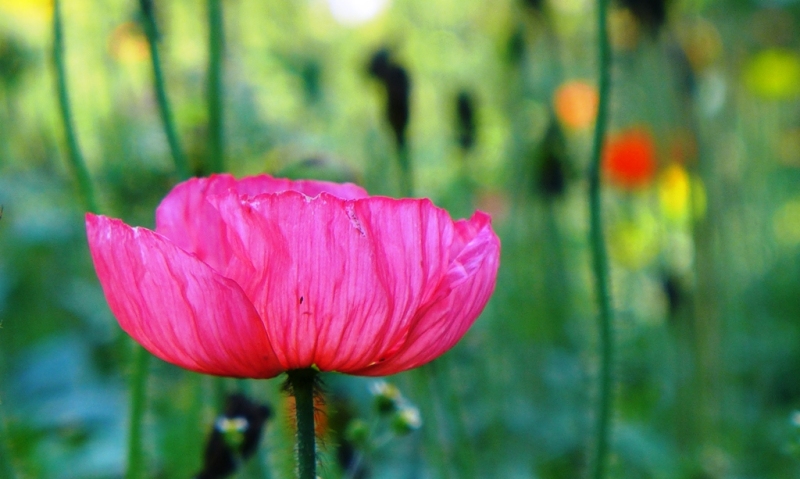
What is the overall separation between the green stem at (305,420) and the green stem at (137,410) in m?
0.25

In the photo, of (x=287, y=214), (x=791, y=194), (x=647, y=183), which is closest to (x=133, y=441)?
(x=287, y=214)

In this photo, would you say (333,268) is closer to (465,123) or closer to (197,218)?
(197,218)

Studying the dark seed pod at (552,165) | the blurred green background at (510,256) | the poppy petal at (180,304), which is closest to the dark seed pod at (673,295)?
the blurred green background at (510,256)

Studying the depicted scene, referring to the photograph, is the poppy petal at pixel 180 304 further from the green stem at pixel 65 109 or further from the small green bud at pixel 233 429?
the green stem at pixel 65 109

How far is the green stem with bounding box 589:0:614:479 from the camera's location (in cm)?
66

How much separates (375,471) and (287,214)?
78 centimetres

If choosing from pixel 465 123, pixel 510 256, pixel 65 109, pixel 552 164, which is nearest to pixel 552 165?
pixel 552 164

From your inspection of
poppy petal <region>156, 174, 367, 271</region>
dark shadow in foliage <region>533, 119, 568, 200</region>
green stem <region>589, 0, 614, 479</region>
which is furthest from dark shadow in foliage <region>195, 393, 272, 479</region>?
dark shadow in foliage <region>533, 119, 568, 200</region>

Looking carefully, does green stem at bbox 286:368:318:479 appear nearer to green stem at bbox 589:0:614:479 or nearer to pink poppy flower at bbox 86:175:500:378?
pink poppy flower at bbox 86:175:500:378

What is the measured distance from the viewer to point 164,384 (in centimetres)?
161

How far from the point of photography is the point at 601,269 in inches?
26.5

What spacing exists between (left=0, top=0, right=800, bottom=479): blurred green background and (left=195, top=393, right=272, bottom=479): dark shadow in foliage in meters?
0.04

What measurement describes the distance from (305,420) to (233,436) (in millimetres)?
139

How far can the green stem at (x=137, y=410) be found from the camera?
67 centimetres
